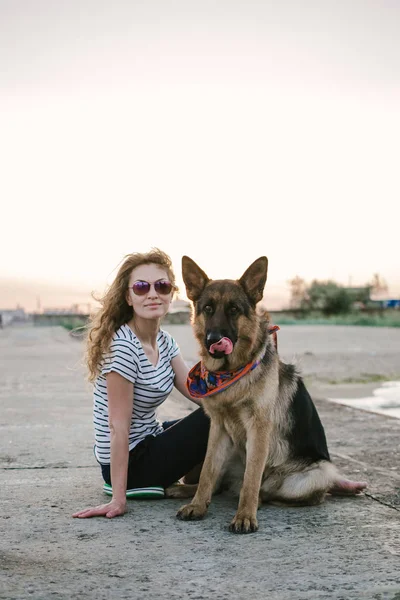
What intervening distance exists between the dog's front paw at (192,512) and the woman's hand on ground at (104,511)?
1.23 feet

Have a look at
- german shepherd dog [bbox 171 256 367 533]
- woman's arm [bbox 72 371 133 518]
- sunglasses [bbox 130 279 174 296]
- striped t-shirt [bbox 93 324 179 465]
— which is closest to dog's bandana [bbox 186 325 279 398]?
german shepherd dog [bbox 171 256 367 533]

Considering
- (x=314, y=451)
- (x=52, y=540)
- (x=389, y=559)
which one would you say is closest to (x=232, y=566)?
(x=389, y=559)

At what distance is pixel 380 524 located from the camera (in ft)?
14.0

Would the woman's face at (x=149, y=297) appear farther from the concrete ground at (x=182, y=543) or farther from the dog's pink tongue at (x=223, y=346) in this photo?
the concrete ground at (x=182, y=543)

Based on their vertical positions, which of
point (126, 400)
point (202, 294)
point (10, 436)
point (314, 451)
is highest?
point (202, 294)

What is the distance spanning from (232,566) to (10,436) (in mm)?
4577

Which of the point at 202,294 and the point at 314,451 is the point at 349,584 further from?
the point at 202,294

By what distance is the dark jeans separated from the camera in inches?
194

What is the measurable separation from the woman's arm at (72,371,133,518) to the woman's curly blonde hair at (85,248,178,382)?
290 mm

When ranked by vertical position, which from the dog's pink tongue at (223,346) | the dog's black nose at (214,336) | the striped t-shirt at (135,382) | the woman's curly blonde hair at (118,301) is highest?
the woman's curly blonde hair at (118,301)

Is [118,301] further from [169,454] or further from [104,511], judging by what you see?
[104,511]

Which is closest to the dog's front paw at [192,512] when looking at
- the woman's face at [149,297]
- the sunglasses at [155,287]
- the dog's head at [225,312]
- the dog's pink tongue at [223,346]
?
the dog's head at [225,312]

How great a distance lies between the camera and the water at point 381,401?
960 centimetres

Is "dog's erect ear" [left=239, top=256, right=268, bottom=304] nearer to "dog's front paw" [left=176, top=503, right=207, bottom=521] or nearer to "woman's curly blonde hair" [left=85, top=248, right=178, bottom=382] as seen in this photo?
"woman's curly blonde hair" [left=85, top=248, right=178, bottom=382]
